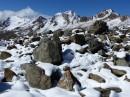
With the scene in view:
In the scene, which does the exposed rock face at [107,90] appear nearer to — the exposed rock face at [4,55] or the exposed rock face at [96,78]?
the exposed rock face at [96,78]

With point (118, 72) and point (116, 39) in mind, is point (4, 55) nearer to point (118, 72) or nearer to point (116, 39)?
point (118, 72)

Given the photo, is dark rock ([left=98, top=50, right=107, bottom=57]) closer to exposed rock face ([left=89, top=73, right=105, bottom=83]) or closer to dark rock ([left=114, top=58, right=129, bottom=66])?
dark rock ([left=114, top=58, right=129, bottom=66])

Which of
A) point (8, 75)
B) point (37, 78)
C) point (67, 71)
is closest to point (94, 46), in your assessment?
point (67, 71)

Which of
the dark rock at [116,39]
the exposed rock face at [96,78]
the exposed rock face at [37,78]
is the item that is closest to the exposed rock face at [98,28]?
the dark rock at [116,39]

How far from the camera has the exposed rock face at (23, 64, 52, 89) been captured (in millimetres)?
23609

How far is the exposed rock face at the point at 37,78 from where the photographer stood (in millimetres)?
23609

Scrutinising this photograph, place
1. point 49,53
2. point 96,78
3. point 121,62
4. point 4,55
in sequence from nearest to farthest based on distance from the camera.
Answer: point 96,78, point 121,62, point 49,53, point 4,55

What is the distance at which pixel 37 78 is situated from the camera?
23922mm

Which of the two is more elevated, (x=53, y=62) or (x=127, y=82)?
(x=53, y=62)

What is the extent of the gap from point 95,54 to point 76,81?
27.1 feet

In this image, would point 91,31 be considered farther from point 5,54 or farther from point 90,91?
point 90,91

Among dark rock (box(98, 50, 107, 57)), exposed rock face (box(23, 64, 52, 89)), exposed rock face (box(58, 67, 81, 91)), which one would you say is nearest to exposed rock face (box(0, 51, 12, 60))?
exposed rock face (box(23, 64, 52, 89))

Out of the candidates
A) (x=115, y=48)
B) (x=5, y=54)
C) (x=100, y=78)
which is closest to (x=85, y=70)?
(x=100, y=78)

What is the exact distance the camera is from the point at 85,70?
27.5 m
